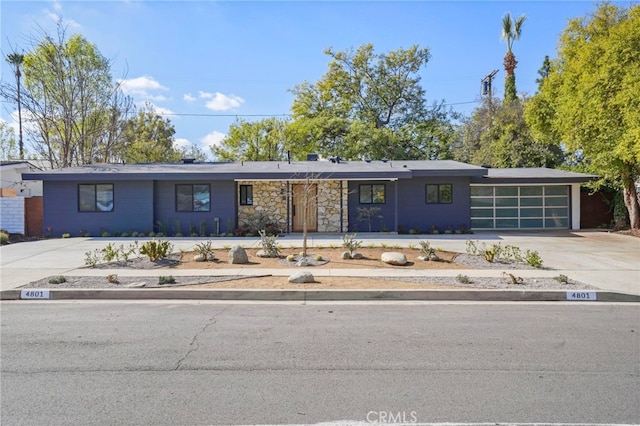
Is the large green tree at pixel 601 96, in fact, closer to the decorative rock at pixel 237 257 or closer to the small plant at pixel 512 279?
the small plant at pixel 512 279

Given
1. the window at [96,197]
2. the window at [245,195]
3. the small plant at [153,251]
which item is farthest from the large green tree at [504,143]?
the window at [96,197]

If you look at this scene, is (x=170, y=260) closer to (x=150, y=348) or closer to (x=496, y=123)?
(x=150, y=348)

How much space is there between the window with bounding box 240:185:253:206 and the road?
12.8 m

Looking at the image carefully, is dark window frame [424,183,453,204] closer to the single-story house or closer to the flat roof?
the single-story house

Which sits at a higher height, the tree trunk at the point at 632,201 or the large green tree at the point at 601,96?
the large green tree at the point at 601,96

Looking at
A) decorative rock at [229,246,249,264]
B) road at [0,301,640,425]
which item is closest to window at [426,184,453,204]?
decorative rock at [229,246,249,264]

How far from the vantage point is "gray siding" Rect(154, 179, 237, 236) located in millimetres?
18344

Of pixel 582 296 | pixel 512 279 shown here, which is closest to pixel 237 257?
pixel 512 279

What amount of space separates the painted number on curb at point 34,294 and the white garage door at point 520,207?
18.6m

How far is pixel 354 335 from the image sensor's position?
547cm

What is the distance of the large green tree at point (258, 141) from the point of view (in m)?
36.7

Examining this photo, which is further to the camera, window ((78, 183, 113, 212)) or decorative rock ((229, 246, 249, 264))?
window ((78, 183, 113, 212))

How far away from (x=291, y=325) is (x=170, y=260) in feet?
21.6

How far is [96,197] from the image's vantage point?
18406 millimetres
